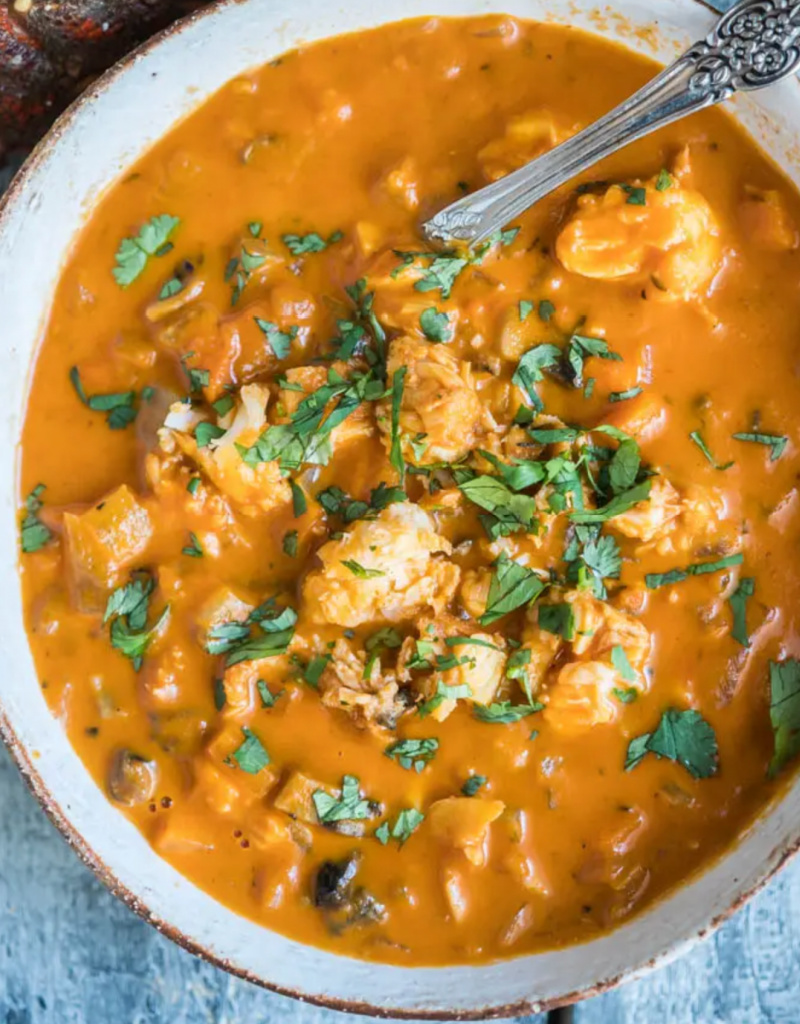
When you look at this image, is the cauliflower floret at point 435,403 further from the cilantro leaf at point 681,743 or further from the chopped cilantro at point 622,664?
the cilantro leaf at point 681,743

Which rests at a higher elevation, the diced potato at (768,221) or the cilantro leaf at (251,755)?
the diced potato at (768,221)

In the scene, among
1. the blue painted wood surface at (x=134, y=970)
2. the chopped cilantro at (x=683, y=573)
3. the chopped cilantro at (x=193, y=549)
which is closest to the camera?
the chopped cilantro at (x=683, y=573)

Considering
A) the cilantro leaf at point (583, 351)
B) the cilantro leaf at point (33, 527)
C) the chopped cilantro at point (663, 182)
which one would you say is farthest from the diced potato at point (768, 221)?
the cilantro leaf at point (33, 527)

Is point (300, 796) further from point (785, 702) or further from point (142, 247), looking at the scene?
point (142, 247)

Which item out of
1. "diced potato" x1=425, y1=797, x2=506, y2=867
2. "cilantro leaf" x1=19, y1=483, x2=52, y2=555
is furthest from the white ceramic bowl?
"diced potato" x1=425, y1=797, x2=506, y2=867

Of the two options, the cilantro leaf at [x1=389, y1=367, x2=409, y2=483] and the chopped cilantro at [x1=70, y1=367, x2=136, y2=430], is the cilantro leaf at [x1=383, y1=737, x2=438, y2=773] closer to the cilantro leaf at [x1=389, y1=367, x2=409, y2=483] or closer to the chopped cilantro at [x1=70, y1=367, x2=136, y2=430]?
the cilantro leaf at [x1=389, y1=367, x2=409, y2=483]

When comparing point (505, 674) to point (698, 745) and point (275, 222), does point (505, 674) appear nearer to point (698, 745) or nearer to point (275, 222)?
point (698, 745)

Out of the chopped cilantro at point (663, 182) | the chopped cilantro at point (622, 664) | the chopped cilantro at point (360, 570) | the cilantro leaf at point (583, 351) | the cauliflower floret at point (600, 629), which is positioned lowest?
the chopped cilantro at point (622, 664)
